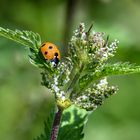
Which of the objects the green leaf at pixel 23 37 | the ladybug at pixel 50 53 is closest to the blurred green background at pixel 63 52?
the ladybug at pixel 50 53

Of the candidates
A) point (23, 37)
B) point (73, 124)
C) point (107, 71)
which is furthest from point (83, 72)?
point (73, 124)

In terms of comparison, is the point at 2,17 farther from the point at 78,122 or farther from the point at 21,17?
the point at 78,122

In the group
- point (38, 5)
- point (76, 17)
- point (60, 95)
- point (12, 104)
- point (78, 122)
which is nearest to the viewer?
point (60, 95)

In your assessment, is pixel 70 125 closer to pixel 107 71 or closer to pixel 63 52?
pixel 107 71

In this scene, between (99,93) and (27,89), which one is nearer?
(99,93)

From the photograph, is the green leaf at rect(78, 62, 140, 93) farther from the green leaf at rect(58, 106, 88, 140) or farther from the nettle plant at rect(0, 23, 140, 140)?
the green leaf at rect(58, 106, 88, 140)

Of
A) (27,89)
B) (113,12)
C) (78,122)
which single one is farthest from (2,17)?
(78,122)

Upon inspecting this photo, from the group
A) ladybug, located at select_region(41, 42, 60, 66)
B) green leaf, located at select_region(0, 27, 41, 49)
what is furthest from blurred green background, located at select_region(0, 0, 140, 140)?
green leaf, located at select_region(0, 27, 41, 49)
